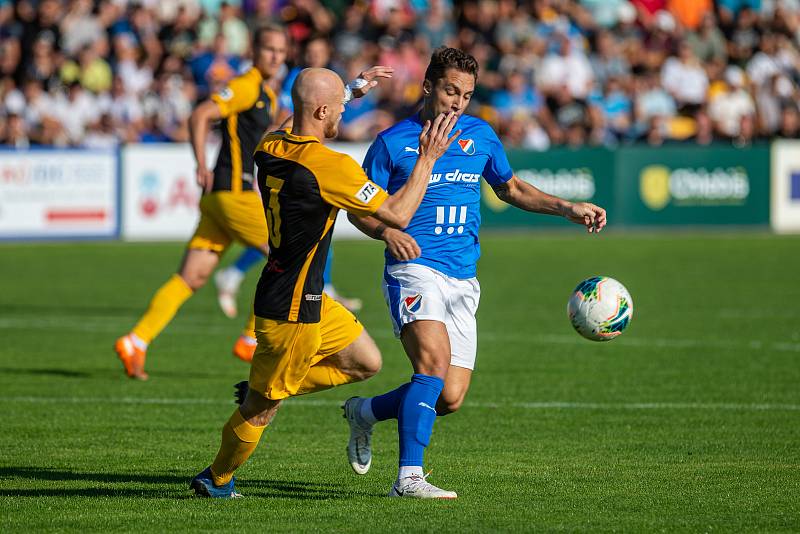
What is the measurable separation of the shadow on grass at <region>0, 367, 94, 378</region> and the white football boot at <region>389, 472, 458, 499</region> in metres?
5.27

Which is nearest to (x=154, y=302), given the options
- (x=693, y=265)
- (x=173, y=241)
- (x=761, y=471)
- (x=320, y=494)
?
(x=320, y=494)

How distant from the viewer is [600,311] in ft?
25.2

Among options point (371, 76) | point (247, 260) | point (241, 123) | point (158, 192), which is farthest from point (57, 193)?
point (371, 76)

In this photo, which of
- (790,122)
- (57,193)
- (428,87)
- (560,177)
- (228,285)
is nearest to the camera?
(428,87)

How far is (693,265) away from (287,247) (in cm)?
1527

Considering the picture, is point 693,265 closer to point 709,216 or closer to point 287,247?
point 709,216

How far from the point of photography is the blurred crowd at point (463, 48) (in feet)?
81.8

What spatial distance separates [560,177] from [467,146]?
1915 cm

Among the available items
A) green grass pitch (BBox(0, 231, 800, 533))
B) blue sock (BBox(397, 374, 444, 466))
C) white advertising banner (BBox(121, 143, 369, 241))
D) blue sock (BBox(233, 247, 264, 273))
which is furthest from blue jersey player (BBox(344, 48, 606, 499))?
white advertising banner (BBox(121, 143, 369, 241))

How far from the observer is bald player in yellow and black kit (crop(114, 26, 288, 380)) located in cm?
1145

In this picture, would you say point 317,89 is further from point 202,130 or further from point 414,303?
point 202,130

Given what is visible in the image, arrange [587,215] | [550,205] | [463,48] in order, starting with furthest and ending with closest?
1. [463,48]
2. [550,205]
3. [587,215]

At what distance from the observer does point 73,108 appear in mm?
24453

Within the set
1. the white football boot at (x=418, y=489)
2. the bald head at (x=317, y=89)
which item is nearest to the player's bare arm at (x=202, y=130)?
the bald head at (x=317, y=89)
